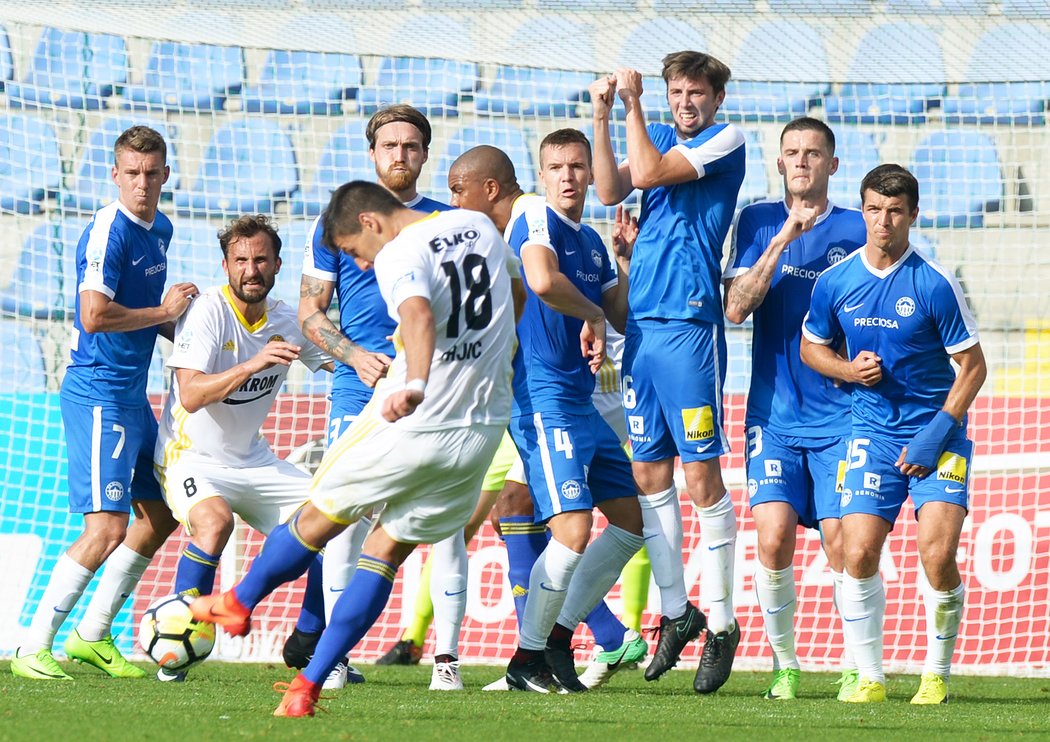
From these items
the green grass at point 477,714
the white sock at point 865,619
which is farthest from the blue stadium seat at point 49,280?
the white sock at point 865,619

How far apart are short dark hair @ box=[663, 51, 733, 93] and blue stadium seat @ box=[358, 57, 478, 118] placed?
4.49 metres

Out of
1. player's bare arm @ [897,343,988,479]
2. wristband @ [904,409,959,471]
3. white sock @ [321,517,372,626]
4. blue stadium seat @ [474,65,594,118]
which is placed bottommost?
white sock @ [321,517,372,626]

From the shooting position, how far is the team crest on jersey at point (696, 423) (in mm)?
6121

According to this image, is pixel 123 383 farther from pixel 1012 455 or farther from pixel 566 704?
pixel 1012 455

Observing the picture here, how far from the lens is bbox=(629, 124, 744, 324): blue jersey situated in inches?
244

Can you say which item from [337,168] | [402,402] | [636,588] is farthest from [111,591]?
[337,168]

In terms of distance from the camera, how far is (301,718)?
4688mm

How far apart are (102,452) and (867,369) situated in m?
3.57

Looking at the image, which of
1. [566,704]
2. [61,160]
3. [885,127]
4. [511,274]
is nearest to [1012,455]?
[885,127]

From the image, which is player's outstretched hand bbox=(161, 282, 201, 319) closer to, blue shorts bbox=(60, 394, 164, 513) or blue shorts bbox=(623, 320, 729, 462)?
blue shorts bbox=(60, 394, 164, 513)

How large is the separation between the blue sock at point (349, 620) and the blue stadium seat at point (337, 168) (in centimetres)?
636

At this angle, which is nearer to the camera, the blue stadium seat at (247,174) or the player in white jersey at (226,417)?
the player in white jersey at (226,417)

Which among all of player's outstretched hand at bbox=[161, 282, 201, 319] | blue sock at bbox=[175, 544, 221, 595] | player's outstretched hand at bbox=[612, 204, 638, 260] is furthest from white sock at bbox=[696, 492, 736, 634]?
player's outstretched hand at bbox=[161, 282, 201, 319]

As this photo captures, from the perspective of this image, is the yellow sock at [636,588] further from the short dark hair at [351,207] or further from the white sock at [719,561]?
the short dark hair at [351,207]
